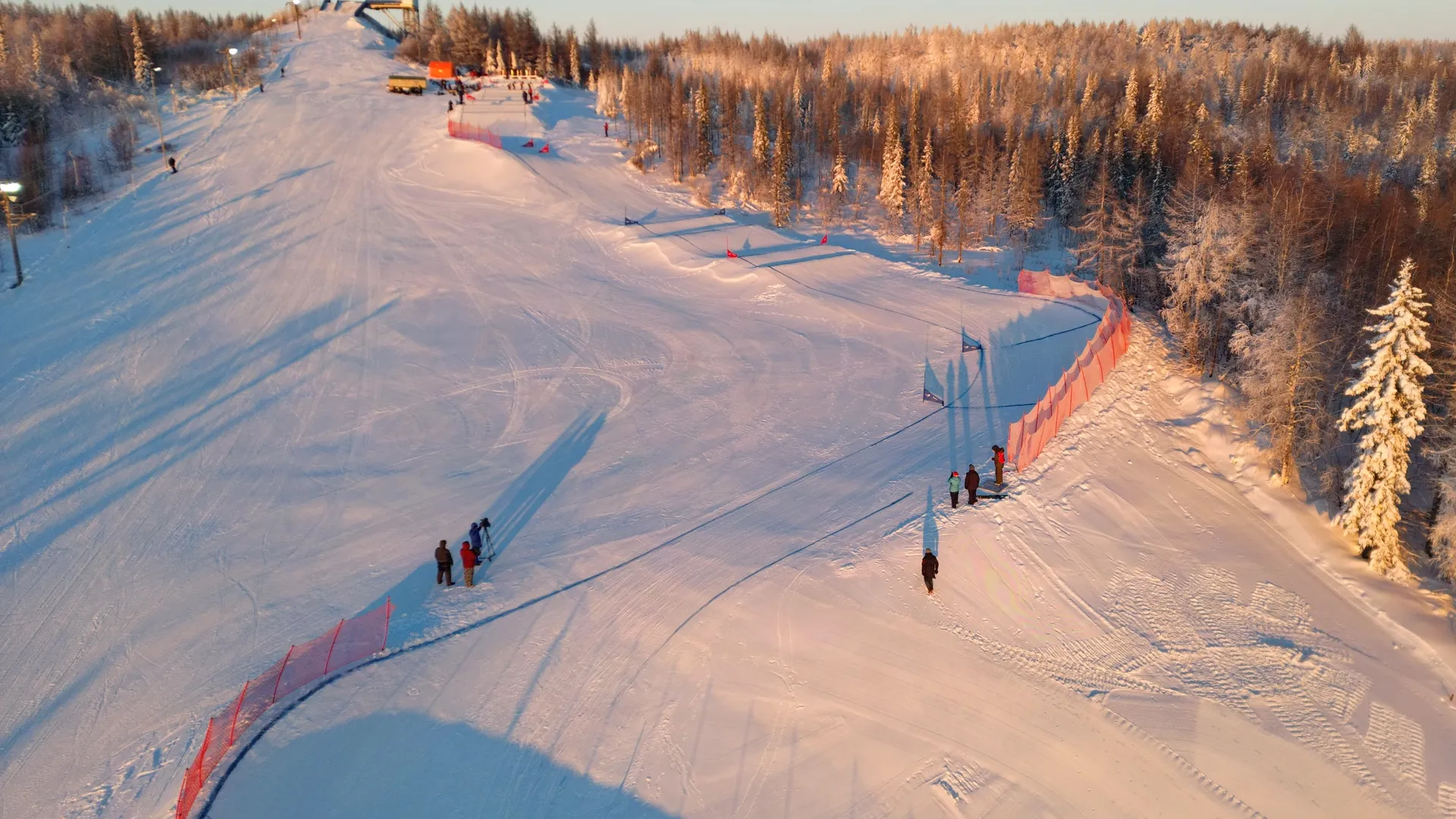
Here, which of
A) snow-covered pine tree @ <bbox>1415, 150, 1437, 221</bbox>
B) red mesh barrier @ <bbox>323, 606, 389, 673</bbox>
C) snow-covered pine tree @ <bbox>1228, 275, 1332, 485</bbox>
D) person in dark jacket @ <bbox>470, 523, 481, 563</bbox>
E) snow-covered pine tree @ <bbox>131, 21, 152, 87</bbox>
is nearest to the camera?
red mesh barrier @ <bbox>323, 606, 389, 673</bbox>

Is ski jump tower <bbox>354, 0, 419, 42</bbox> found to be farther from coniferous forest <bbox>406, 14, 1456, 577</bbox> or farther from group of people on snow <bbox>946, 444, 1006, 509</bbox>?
group of people on snow <bbox>946, 444, 1006, 509</bbox>

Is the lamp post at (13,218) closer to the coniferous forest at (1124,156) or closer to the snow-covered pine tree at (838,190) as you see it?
the coniferous forest at (1124,156)

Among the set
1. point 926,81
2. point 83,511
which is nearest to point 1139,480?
point 83,511

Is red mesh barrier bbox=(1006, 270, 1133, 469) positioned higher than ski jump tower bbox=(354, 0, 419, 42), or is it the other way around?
ski jump tower bbox=(354, 0, 419, 42)

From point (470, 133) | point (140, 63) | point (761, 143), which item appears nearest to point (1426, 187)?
point (761, 143)

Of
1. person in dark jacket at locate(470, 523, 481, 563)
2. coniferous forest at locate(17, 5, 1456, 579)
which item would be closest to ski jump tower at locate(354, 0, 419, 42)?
coniferous forest at locate(17, 5, 1456, 579)

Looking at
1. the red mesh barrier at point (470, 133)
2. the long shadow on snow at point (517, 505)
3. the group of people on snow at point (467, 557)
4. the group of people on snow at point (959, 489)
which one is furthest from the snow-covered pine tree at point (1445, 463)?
the red mesh barrier at point (470, 133)
